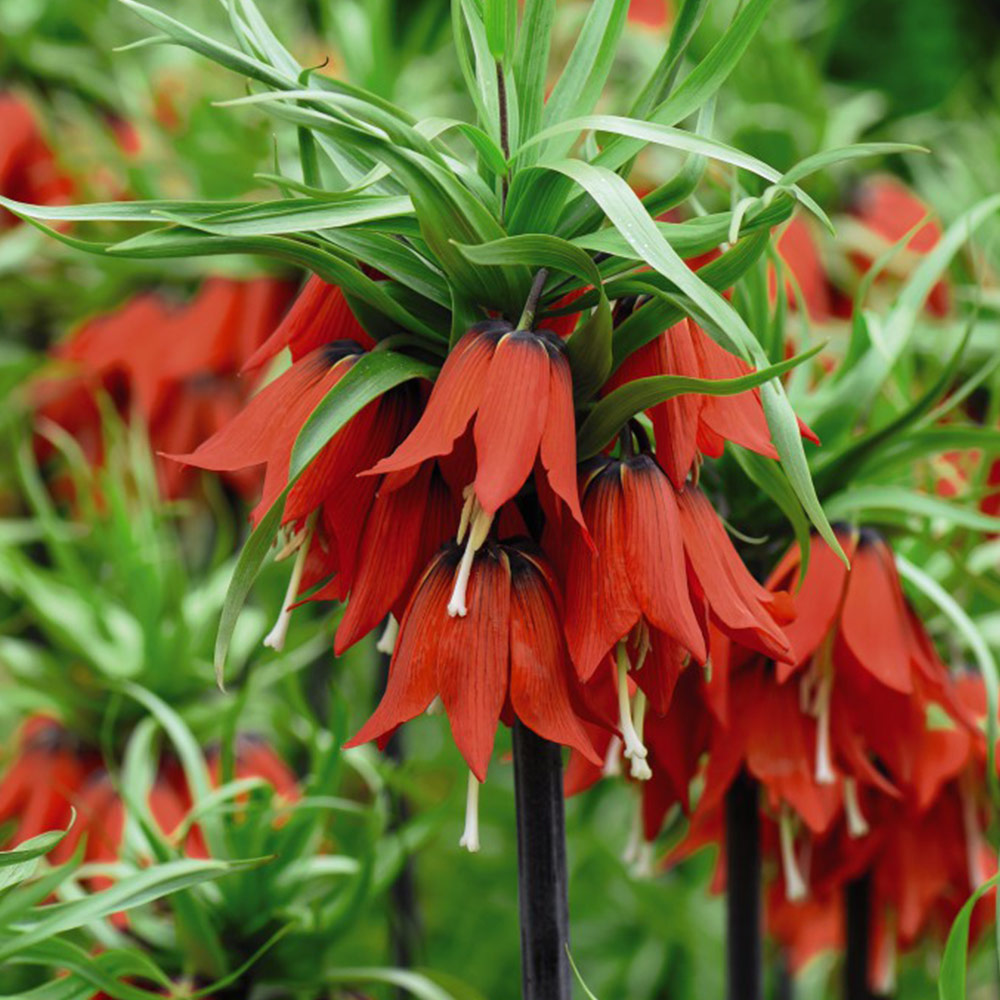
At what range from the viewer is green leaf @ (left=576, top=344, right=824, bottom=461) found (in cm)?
62

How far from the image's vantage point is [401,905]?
1.35 m

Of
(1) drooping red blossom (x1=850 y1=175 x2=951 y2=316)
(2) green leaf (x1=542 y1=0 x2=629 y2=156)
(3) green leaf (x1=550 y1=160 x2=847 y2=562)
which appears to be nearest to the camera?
(3) green leaf (x1=550 y1=160 x2=847 y2=562)

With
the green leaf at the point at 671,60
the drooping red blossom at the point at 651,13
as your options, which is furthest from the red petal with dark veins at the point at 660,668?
the drooping red blossom at the point at 651,13

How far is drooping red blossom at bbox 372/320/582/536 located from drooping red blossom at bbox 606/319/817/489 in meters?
0.04

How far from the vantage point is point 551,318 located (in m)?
0.72

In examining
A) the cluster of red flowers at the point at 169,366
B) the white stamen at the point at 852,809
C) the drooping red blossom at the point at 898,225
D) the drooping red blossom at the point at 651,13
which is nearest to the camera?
the white stamen at the point at 852,809

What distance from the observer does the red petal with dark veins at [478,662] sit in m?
0.67

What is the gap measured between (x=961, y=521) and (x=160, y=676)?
588 millimetres

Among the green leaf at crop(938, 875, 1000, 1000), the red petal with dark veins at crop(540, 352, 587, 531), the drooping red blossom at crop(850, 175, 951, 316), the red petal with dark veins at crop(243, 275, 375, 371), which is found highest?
the drooping red blossom at crop(850, 175, 951, 316)

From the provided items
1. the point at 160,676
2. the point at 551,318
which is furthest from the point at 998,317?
the point at 551,318

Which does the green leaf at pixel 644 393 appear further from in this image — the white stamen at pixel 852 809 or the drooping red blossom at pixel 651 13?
the drooping red blossom at pixel 651 13

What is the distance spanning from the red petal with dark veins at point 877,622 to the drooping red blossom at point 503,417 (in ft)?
0.99

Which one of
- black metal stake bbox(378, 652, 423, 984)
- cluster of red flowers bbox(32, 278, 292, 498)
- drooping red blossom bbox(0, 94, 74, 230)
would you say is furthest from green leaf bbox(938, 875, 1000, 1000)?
drooping red blossom bbox(0, 94, 74, 230)

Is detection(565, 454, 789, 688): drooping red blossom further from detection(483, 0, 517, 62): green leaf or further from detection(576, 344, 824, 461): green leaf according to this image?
detection(483, 0, 517, 62): green leaf
